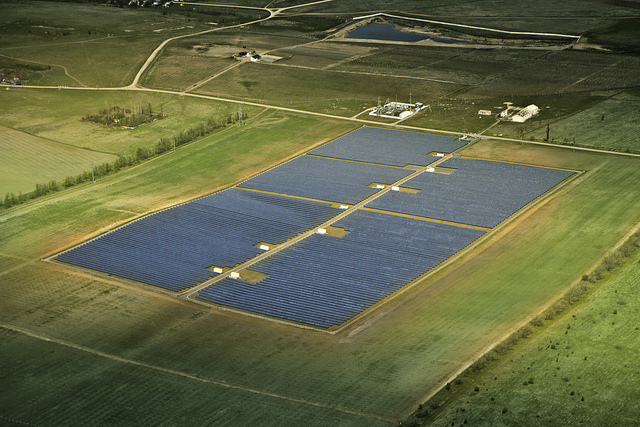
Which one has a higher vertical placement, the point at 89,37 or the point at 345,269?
the point at 89,37

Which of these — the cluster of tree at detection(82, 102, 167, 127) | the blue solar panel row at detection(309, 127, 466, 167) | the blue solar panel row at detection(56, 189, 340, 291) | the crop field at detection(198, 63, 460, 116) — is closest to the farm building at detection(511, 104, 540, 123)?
the blue solar panel row at detection(309, 127, 466, 167)

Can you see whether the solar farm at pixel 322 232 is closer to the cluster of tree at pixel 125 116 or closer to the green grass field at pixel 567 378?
the green grass field at pixel 567 378

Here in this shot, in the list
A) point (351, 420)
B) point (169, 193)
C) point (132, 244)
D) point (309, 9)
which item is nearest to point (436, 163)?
point (169, 193)

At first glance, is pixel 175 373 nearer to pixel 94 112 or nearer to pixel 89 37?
pixel 94 112

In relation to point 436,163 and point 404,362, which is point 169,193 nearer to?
point 436,163

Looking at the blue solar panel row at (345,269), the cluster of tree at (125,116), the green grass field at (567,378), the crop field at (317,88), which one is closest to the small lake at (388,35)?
the crop field at (317,88)

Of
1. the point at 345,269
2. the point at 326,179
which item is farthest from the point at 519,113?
the point at 345,269

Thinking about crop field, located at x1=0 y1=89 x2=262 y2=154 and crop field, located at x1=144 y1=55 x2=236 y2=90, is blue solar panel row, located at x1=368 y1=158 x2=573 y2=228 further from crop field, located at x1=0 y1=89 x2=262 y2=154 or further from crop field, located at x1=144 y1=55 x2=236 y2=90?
crop field, located at x1=144 y1=55 x2=236 y2=90
